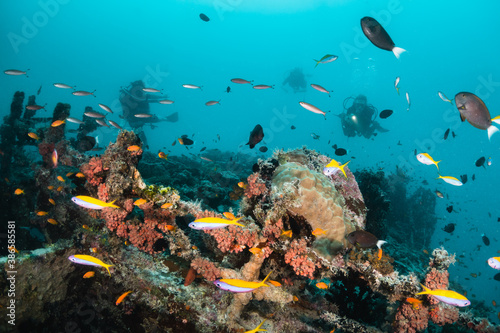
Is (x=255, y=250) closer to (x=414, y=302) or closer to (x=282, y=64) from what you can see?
(x=414, y=302)

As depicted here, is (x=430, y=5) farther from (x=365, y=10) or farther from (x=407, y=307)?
(x=407, y=307)

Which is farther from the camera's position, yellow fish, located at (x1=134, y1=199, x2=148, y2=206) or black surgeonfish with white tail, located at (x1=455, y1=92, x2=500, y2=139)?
yellow fish, located at (x1=134, y1=199, x2=148, y2=206)

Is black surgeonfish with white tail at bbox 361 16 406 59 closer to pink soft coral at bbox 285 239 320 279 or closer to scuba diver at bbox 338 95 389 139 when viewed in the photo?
pink soft coral at bbox 285 239 320 279

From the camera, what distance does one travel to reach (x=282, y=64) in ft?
408

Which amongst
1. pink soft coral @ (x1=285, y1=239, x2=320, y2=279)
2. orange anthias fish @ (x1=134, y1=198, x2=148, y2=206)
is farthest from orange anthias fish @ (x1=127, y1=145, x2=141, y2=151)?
pink soft coral @ (x1=285, y1=239, x2=320, y2=279)

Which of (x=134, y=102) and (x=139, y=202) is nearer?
(x=139, y=202)

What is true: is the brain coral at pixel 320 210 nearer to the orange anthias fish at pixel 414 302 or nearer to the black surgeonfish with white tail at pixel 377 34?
the orange anthias fish at pixel 414 302

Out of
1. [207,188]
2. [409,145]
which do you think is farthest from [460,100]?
[409,145]

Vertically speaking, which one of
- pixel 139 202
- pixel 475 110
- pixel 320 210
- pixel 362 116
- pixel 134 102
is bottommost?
pixel 134 102

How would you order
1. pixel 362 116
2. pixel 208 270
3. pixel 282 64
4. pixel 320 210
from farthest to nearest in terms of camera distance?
pixel 282 64
pixel 362 116
pixel 320 210
pixel 208 270

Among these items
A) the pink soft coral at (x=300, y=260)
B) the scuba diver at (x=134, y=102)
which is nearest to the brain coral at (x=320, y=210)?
→ the pink soft coral at (x=300, y=260)

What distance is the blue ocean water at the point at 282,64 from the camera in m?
81.9

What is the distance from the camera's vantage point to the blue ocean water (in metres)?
81.9

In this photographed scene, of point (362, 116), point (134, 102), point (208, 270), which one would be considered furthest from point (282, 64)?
point (208, 270)
